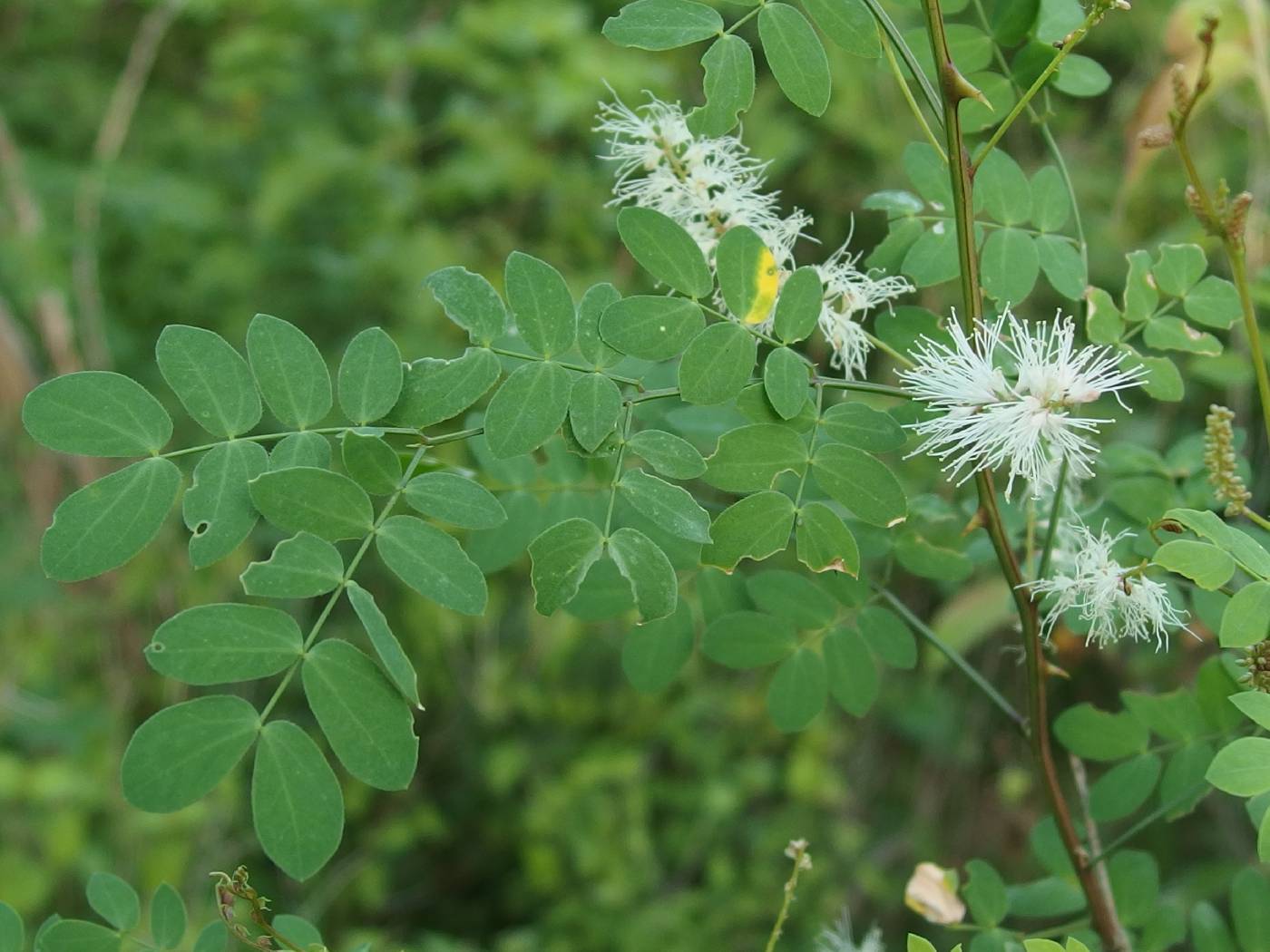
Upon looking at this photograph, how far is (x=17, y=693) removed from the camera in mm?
1818

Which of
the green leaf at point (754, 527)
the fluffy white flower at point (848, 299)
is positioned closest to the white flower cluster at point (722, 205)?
the fluffy white flower at point (848, 299)

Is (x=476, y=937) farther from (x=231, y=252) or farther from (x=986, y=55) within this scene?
(x=986, y=55)

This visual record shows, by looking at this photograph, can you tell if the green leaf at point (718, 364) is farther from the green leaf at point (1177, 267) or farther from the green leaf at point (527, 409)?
the green leaf at point (1177, 267)

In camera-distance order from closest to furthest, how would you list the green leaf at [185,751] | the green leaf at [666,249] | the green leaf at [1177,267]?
1. the green leaf at [185,751]
2. the green leaf at [666,249]
3. the green leaf at [1177,267]

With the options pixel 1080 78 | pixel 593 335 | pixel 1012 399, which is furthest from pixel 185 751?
pixel 1080 78

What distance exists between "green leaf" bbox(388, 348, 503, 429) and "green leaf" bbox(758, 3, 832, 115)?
183 millimetres

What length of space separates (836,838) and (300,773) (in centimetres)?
153

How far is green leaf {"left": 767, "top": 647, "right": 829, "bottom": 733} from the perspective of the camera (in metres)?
0.69

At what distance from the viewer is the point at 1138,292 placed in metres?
0.65

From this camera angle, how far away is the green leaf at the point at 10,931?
51 cm

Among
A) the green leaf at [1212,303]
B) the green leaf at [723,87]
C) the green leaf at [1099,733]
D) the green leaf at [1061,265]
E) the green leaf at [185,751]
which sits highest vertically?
the green leaf at [723,87]

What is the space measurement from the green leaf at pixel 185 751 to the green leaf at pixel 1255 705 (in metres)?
0.38

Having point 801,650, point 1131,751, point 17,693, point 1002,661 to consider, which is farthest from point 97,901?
point 1002,661

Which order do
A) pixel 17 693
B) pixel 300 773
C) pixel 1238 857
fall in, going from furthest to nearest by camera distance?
pixel 17 693, pixel 1238 857, pixel 300 773
